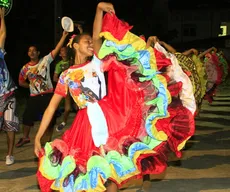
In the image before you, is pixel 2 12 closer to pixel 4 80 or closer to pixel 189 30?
pixel 4 80

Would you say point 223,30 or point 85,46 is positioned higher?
point 85,46

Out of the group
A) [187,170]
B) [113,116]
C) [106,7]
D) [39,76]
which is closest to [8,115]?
[39,76]

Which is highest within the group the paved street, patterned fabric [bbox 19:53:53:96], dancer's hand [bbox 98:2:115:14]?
dancer's hand [bbox 98:2:115:14]

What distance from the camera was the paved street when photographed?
630 centimetres

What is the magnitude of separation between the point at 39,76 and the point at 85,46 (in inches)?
167

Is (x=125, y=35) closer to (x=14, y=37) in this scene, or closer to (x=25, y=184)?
(x=25, y=184)

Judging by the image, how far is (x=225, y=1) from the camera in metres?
65.8

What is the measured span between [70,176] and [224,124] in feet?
27.3

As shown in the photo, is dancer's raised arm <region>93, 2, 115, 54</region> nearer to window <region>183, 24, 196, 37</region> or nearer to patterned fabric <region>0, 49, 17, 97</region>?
patterned fabric <region>0, 49, 17, 97</region>

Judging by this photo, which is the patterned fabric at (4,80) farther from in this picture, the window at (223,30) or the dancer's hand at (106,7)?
the window at (223,30)

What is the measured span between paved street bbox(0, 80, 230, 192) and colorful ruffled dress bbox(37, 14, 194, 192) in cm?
181

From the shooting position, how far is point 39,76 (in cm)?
890

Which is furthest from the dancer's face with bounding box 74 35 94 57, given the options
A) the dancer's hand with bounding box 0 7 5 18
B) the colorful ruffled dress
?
Result: the dancer's hand with bounding box 0 7 5 18

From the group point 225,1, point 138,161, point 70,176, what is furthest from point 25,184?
point 225,1
